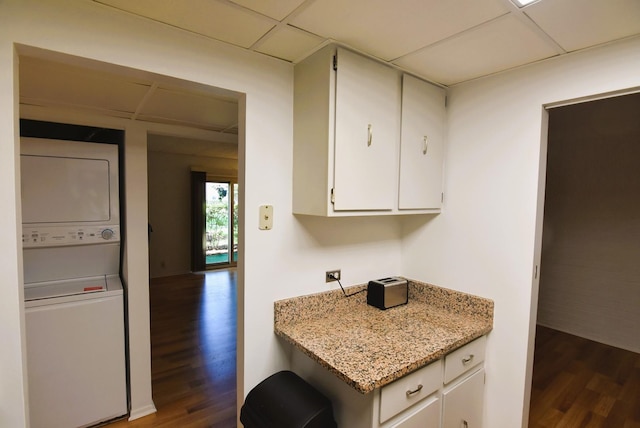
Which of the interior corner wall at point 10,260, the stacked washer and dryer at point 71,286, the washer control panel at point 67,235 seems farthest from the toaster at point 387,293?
the washer control panel at point 67,235

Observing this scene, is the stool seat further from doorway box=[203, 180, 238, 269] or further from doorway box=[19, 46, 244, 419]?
doorway box=[203, 180, 238, 269]

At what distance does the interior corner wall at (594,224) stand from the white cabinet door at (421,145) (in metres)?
2.45

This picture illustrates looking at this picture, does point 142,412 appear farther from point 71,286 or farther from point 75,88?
point 75,88

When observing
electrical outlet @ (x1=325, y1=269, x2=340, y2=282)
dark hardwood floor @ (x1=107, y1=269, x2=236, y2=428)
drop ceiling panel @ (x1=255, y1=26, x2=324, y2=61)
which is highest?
drop ceiling panel @ (x1=255, y1=26, x2=324, y2=61)

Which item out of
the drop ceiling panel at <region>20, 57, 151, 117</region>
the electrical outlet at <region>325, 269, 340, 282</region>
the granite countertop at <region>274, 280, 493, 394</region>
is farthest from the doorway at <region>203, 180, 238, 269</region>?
the granite countertop at <region>274, 280, 493, 394</region>

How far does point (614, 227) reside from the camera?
3.33m

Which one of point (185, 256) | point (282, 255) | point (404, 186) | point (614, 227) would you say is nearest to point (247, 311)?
point (282, 255)

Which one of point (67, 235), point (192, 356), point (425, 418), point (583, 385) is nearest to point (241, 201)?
point (425, 418)

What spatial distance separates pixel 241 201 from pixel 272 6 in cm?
81

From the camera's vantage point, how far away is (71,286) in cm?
220

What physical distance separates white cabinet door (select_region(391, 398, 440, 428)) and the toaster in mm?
553

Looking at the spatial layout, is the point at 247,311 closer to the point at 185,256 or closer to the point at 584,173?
the point at 584,173

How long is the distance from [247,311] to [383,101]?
4.06 feet

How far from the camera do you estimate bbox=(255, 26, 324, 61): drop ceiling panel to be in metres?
1.32
